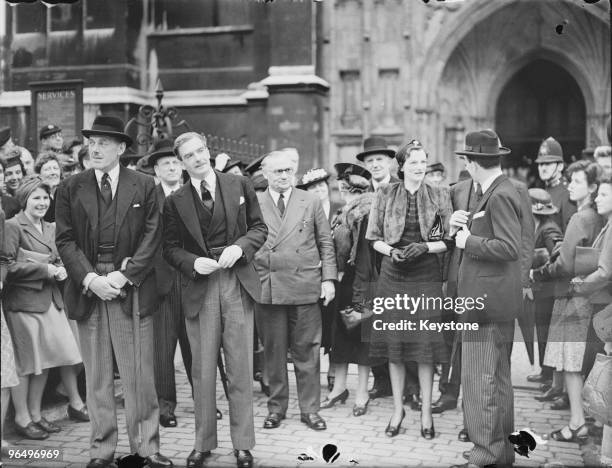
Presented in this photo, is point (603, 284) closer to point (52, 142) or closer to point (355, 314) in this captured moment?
point (355, 314)

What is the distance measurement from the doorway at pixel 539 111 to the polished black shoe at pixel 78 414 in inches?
426

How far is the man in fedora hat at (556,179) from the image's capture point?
7.48 metres

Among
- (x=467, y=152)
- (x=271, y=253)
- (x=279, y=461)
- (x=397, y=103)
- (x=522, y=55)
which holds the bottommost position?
(x=279, y=461)

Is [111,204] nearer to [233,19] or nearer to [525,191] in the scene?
[525,191]

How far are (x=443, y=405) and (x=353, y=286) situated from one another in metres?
1.23

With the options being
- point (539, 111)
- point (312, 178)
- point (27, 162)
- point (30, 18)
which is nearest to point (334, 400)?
point (312, 178)

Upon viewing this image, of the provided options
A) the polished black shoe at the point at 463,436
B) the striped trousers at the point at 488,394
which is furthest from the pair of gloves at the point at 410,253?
the polished black shoe at the point at 463,436

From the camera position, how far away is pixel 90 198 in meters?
5.23

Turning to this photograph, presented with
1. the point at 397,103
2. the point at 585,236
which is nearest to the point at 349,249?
the point at 585,236

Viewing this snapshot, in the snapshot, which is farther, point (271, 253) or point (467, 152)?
point (271, 253)

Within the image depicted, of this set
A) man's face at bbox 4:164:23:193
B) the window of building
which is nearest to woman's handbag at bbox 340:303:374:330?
man's face at bbox 4:164:23:193

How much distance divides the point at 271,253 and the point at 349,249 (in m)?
0.78

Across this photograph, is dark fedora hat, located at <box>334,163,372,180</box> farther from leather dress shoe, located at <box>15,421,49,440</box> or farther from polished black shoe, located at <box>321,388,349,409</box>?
leather dress shoe, located at <box>15,421,49,440</box>

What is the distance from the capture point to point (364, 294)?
651 cm
